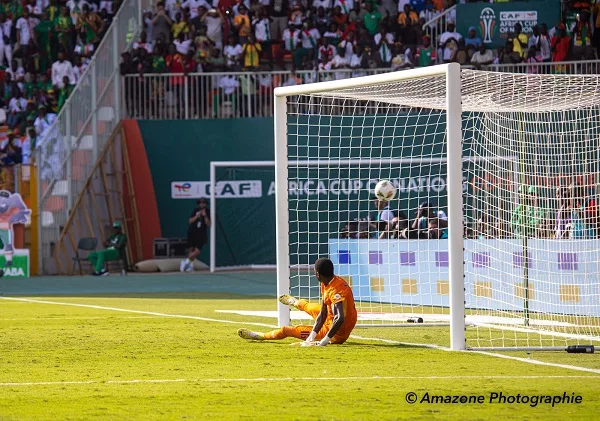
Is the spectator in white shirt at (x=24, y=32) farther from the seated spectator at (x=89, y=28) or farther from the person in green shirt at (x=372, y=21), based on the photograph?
the person in green shirt at (x=372, y=21)

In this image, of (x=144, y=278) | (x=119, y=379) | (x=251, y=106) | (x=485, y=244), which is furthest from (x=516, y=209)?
(x=251, y=106)

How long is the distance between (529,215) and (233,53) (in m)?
17.7

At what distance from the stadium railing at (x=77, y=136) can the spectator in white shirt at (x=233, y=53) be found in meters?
2.94

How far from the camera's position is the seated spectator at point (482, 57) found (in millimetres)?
31625

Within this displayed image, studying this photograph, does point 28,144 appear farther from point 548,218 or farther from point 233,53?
point 548,218

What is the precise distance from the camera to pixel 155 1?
115 feet

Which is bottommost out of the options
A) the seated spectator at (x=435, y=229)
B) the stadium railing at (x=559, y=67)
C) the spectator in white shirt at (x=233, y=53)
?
the seated spectator at (x=435, y=229)

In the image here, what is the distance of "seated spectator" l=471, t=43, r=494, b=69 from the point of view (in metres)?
31.6

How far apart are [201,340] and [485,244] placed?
510 cm

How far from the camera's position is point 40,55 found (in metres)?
35.4

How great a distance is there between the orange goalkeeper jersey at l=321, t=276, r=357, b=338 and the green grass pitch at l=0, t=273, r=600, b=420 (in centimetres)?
25

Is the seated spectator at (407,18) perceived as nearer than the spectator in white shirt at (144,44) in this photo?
Yes

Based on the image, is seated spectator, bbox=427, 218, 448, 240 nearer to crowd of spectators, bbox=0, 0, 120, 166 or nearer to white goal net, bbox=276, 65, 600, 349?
white goal net, bbox=276, 65, 600, 349

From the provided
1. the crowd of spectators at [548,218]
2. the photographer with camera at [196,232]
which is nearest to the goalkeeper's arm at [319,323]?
the crowd of spectators at [548,218]
